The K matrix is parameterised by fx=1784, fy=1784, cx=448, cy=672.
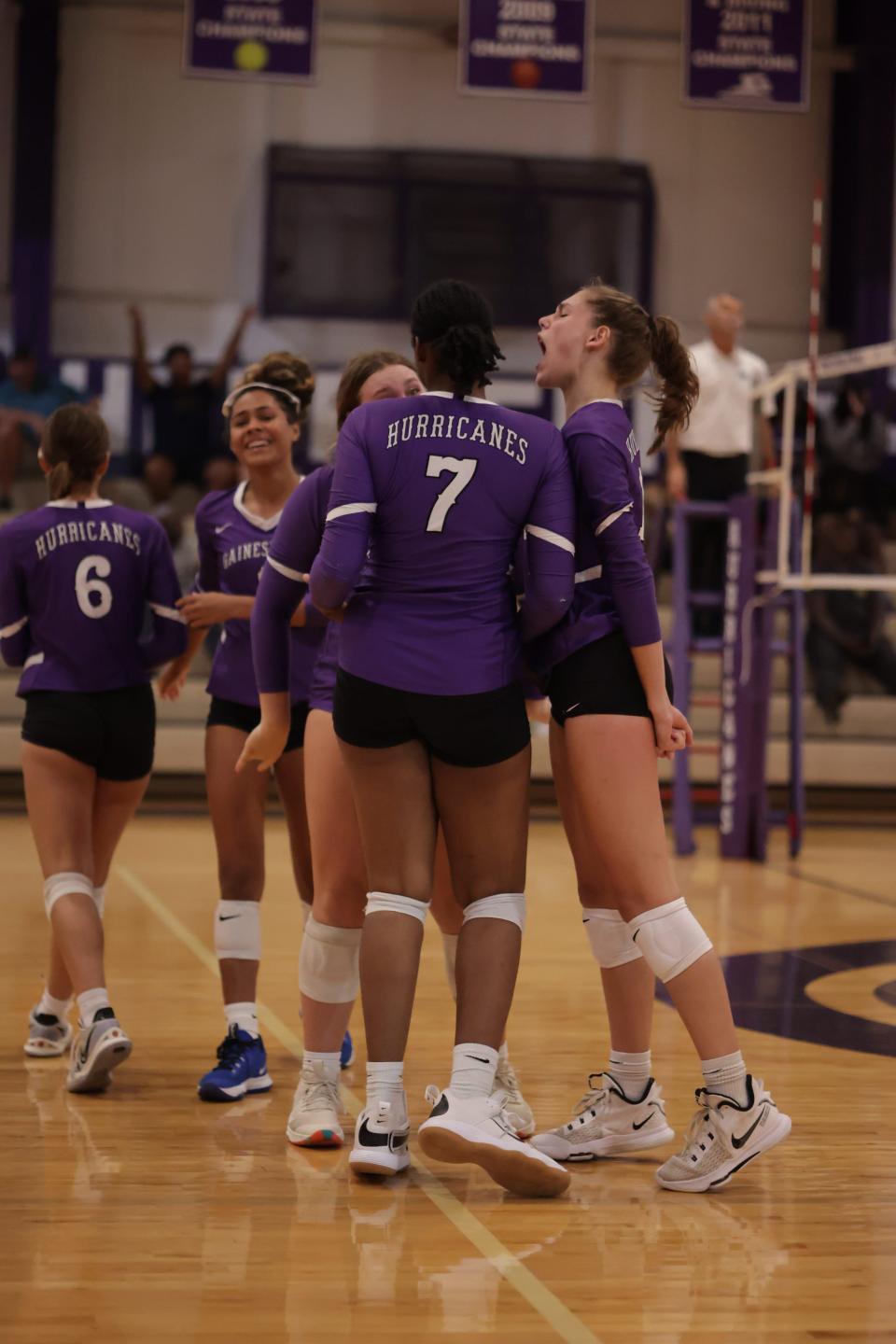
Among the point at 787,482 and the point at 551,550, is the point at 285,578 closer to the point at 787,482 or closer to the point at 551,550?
the point at 551,550

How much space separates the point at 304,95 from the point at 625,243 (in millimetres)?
2977

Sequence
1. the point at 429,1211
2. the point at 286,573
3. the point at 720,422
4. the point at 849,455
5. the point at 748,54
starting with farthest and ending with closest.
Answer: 1. the point at 849,455
2. the point at 748,54
3. the point at 720,422
4. the point at 286,573
5. the point at 429,1211

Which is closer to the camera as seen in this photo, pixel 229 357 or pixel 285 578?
pixel 285 578

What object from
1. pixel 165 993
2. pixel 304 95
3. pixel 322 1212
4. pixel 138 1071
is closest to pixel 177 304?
pixel 304 95

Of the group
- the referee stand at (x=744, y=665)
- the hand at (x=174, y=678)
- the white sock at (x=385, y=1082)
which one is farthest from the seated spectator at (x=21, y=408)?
the white sock at (x=385, y=1082)

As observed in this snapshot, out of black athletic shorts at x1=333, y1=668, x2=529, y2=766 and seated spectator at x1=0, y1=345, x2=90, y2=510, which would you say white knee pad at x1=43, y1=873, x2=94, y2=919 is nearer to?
black athletic shorts at x1=333, y1=668, x2=529, y2=766

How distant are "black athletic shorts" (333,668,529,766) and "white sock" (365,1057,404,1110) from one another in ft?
1.89

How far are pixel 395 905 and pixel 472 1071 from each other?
1.09ft

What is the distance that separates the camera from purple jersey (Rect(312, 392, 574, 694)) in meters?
3.23

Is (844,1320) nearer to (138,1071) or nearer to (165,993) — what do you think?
(138,1071)

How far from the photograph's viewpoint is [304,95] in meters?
15.0

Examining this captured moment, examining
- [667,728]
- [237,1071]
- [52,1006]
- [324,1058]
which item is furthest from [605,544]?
A: [52,1006]

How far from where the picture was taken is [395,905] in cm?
331

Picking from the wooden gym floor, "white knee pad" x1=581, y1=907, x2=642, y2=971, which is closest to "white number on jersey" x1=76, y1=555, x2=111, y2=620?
the wooden gym floor
